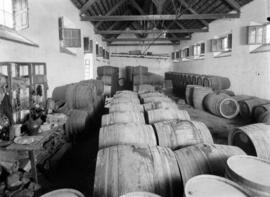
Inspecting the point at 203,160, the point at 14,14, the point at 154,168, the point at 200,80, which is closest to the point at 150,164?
the point at 154,168

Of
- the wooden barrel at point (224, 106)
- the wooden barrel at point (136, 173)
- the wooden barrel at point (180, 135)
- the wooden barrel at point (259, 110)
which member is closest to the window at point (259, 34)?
the wooden barrel at point (224, 106)

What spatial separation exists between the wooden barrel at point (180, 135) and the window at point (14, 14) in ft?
8.59

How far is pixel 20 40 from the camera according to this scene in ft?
10.5

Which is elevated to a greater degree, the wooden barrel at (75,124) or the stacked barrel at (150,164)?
the stacked barrel at (150,164)

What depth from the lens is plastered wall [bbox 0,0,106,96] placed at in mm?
3312

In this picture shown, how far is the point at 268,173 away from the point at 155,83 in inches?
425

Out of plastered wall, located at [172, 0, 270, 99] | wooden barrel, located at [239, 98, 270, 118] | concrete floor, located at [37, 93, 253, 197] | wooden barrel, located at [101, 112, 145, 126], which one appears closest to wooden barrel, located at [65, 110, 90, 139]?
concrete floor, located at [37, 93, 253, 197]

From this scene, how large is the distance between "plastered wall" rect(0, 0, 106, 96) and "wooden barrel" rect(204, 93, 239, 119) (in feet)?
14.6

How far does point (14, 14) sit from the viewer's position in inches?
124

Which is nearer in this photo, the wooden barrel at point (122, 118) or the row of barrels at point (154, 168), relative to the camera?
the row of barrels at point (154, 168)

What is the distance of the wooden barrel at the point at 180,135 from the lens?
7.52ft

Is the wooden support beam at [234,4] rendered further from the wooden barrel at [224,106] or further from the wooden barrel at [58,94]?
the wooden barrel at [58,94]

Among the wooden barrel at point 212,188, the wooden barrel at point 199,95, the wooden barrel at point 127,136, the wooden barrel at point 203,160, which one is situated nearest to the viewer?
the wooden barrel at point 212,188

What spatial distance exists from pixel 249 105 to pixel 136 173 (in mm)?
5017
